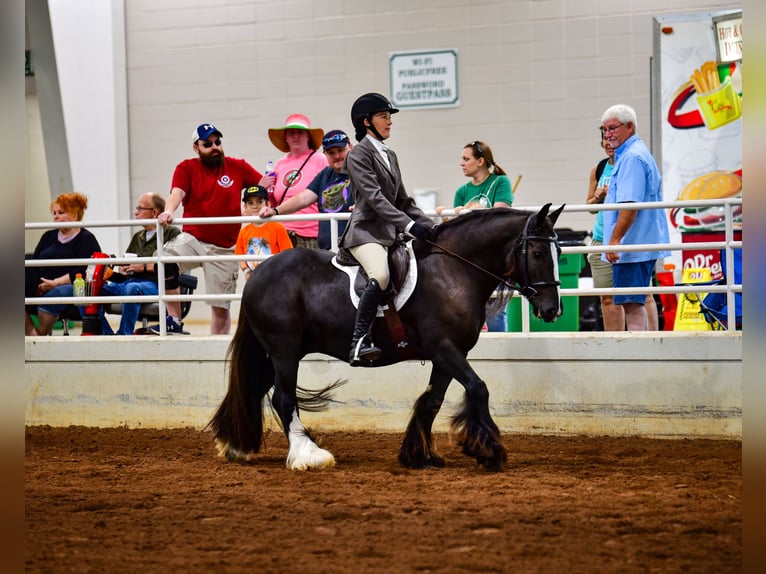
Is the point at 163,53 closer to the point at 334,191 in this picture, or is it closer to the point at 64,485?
the point at 334,191

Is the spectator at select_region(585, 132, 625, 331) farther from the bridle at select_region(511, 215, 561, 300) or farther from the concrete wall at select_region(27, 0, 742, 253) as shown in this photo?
the concrete wall at select_region(27, 0, 742, 253)

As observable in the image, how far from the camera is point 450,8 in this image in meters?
11.6

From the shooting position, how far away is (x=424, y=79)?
38.6 feet

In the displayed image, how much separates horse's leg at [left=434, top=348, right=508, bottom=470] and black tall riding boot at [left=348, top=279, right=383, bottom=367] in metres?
0.45

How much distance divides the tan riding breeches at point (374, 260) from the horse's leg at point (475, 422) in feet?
1.91

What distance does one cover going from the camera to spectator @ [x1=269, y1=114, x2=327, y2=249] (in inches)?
290

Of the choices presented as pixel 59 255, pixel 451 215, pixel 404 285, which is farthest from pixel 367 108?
pixel 59 255

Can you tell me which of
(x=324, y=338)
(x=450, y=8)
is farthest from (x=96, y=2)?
(x=324, y=338)

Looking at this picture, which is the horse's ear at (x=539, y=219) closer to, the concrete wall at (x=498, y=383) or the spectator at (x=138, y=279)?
the concrete wall at (x=498, y=383)

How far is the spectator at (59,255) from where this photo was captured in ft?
26.2

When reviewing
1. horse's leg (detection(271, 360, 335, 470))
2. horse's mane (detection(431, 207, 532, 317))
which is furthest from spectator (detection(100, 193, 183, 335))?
horse's mane (detection(431, 207, 532, 317))

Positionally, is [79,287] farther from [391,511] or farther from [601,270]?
[391,511]
